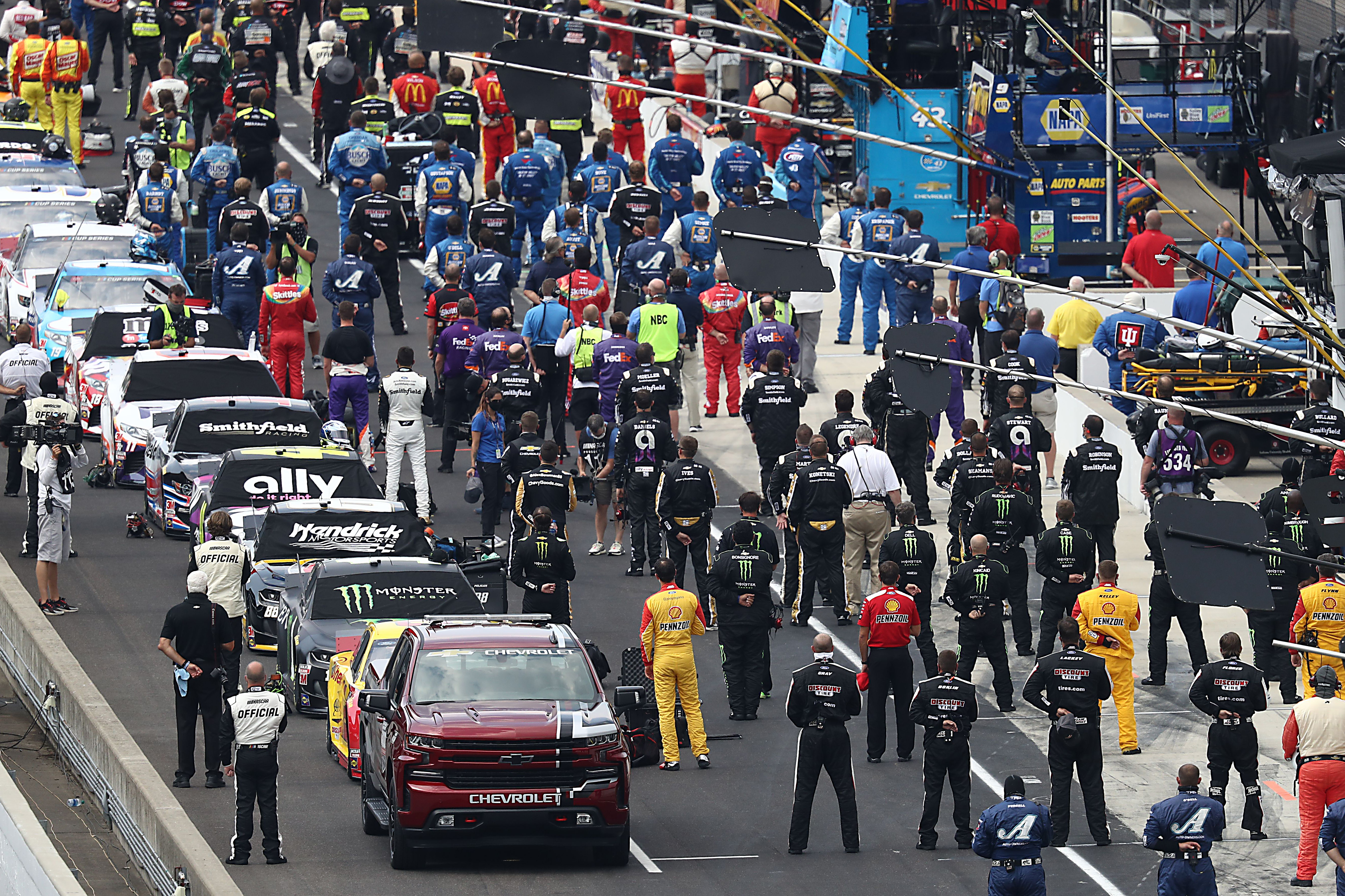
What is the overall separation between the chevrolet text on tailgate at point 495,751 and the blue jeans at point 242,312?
12.2m

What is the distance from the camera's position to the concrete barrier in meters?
14.8

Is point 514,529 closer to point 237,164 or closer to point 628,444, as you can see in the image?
point 628,444

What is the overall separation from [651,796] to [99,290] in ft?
41.1

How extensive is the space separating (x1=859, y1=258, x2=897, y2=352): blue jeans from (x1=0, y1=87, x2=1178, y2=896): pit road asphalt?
6.69 m

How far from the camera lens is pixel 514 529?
2067cm

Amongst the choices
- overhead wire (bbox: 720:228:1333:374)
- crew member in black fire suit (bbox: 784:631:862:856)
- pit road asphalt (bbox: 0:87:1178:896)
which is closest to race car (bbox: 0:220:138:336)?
pit road asphalt (bbox: 0:87:1178:896)

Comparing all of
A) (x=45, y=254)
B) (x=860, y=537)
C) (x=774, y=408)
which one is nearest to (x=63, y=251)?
(x=45, y=254)

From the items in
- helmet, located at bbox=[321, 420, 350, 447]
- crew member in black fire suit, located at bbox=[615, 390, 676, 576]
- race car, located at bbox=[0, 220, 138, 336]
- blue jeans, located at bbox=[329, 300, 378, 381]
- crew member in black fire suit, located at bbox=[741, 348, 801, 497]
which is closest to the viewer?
crew member in black fire suit, located at bbox=[615, 390, 676, 576]

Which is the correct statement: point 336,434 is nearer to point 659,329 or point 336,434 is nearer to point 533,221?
point 659,329

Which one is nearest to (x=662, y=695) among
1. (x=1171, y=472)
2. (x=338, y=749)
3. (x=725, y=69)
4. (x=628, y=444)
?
(x=338, y=749)

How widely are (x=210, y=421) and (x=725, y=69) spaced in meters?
18.2

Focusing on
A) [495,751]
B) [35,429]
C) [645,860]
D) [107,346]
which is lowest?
[645,860]

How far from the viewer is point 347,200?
29.7 metres

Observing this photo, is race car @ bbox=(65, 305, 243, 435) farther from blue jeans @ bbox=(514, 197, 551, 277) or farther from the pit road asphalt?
blue jeans @ bbox=(514, 197, 551, 277)
